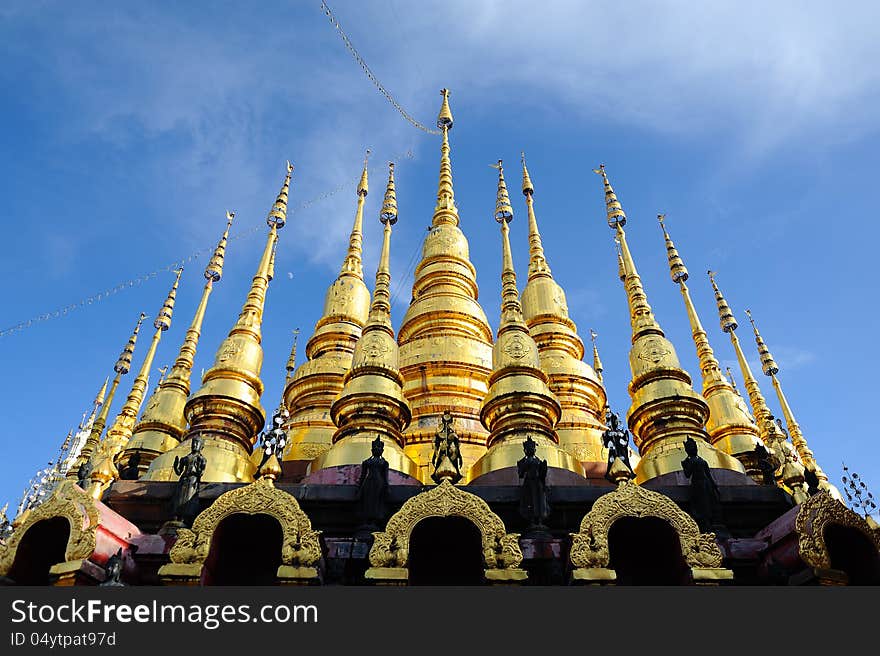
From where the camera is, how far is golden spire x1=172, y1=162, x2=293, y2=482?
35.8ft

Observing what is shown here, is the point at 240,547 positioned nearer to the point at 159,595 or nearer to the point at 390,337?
the point at 159,595

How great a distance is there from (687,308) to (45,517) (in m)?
14.3

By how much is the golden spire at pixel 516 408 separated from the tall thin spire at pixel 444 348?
169 centimetres

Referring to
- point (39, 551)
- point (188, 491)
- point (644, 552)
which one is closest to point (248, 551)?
point (188, 491)

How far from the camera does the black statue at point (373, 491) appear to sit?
7.65 meters

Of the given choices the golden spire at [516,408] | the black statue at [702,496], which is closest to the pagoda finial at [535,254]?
the golden spire at [516,408]

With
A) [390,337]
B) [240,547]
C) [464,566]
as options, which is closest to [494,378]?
[390,337]

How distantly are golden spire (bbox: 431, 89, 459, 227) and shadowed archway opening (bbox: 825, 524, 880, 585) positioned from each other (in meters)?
13.0

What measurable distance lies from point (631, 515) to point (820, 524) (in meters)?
1.68

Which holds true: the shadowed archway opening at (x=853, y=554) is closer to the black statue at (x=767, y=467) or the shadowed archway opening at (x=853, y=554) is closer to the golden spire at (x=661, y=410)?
the black statue at (x=767, y=467)

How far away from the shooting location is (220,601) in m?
5.21

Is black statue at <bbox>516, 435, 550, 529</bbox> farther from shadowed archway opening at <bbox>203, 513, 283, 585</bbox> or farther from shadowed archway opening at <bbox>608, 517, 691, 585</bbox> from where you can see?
shadowed archway opening at <bbox>203, 513, 283, 585</bbox>

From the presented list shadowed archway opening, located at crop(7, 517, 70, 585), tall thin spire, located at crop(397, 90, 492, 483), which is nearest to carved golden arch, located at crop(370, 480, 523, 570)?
shadowed archway opening, located at crop(7, 517, 70, 585)

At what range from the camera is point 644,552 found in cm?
750
